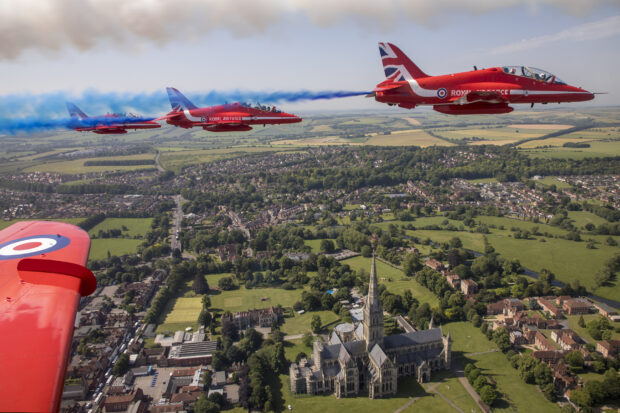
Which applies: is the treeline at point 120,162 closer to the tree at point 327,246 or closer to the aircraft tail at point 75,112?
the tree at point 327,246

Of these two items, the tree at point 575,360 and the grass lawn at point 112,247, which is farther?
the grass lawn at point 112,247

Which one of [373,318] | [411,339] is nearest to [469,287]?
[411,339]

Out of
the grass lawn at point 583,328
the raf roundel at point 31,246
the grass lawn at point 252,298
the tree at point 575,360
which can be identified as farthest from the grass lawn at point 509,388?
the raf roundel at point 31,246

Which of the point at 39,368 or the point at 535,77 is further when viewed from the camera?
the point at 535,77

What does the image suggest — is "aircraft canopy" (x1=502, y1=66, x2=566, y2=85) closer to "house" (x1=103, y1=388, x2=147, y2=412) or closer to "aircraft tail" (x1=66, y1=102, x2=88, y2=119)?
"aircraft tail" (x1=66, y1=102, x2=88, y2=119)

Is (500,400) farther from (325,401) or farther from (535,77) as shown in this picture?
(535,77)

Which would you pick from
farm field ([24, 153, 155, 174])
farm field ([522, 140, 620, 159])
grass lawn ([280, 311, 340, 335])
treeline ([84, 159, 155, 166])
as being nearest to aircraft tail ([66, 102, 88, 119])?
grass lawn ([280, 311, 340, 335])

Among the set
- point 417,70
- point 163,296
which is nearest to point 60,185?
point 163,296
